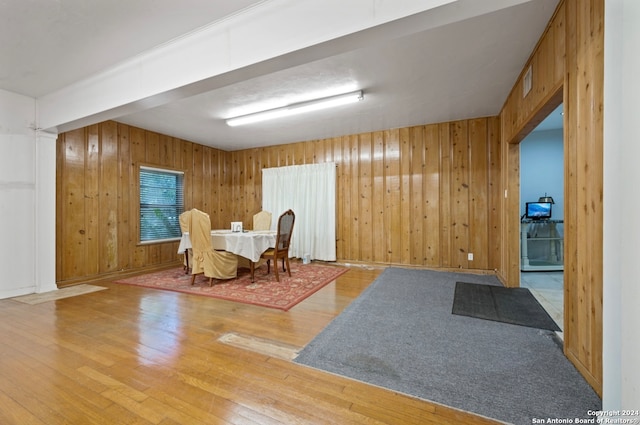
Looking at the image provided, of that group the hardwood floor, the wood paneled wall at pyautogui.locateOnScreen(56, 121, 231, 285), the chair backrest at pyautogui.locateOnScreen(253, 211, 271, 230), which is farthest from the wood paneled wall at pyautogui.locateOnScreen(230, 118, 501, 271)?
the wood paneled wall at pyautogui.locateOnScreen(56, 121, 231, 285)

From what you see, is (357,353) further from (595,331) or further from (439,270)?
(439,270)

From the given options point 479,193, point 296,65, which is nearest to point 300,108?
point 296,65

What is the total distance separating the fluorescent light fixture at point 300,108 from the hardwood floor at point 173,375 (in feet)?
8.56

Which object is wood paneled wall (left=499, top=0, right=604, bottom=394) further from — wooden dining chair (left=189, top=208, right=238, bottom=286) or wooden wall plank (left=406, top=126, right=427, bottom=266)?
wooden dining chair (left=189, top=208, right=238, bottom=286)

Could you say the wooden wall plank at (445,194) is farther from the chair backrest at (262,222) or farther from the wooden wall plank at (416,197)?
the chair backrest at (262,222)

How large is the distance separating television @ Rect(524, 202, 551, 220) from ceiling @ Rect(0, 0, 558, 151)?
2107mm

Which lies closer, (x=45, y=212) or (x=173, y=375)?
(x=173, y=375)

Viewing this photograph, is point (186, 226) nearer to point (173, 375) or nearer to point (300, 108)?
point (300, 108)

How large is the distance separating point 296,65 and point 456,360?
2435 mm

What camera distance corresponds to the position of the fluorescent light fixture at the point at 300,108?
10.9 feet

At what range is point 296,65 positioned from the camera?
76.5 inches

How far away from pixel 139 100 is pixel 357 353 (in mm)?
3039

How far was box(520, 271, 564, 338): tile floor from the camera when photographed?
2631 millimetres

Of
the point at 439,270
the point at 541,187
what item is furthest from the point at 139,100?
the point at 541,187
